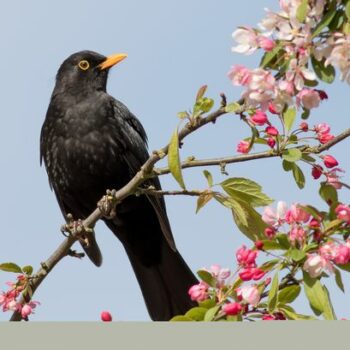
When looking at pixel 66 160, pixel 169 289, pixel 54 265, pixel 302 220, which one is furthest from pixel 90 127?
pixel 302 220

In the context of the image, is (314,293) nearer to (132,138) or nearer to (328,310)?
(328,310)

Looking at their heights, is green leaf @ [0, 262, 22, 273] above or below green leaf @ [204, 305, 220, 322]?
below

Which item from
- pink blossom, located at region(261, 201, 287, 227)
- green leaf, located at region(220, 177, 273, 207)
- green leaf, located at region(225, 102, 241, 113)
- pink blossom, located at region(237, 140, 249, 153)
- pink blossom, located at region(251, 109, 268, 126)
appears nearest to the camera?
pink blossom, located at region(261, 201, 287, 227)

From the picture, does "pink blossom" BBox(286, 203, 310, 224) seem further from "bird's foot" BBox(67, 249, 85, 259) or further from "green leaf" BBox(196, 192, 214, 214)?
"bird's foot" BBox(67, 249, 85, 259)

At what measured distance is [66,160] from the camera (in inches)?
282

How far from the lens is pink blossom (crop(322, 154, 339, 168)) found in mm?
3740

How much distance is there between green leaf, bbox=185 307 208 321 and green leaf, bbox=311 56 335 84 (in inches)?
40.2

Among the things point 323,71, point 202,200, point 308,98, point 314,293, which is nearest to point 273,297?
point 314,293

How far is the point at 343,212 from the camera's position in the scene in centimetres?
301

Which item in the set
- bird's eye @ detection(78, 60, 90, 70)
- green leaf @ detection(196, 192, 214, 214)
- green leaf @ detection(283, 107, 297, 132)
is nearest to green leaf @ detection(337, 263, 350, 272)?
green leaf @ detection(283, 107, 297, 132)

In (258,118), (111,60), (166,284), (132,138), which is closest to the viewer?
(258,118)

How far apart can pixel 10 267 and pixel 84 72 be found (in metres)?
3.81

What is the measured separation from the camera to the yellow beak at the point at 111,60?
8012 millimetres

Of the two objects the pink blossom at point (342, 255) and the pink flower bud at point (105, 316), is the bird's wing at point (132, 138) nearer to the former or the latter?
the pink flower bud at point (105, 316)
